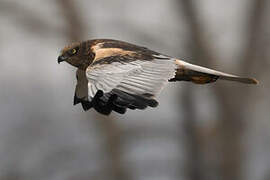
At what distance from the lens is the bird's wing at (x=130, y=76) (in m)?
3.44

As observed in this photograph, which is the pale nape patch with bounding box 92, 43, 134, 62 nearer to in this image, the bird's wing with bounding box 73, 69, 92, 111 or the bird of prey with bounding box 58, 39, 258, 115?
the bird of prey with bounding box 58, 39, 258, 115

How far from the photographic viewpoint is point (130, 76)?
142 inches

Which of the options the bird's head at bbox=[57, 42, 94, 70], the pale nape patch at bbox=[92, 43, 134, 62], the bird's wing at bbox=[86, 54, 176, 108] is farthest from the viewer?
the bird's head at bbox=[57, 42, 94, 70]

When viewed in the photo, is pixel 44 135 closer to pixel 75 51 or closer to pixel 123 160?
pixel 123 160

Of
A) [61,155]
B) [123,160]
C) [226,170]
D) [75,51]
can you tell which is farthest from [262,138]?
[75,51]

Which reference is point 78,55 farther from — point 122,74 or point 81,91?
point 122,74

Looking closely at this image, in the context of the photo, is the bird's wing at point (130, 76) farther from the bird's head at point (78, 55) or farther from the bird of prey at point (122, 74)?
the bird's head at point (78, 55)

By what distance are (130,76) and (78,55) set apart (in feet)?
2.10

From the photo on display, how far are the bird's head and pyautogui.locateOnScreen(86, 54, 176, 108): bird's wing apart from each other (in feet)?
0.96

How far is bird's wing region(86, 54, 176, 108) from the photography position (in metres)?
3.44

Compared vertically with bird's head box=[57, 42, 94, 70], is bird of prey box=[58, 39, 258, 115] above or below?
above

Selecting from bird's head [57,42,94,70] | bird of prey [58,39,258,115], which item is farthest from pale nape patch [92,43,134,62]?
bird's head [57,42,94,70]

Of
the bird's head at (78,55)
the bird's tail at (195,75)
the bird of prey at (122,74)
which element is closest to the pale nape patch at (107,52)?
the bird of prey at (122,74)

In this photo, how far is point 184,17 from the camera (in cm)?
1123
